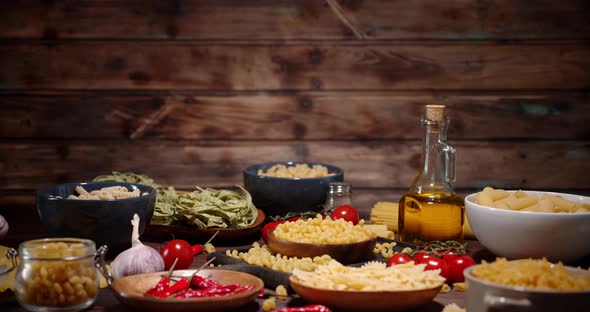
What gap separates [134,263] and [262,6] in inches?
67.1

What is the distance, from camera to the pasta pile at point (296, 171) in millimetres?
2445

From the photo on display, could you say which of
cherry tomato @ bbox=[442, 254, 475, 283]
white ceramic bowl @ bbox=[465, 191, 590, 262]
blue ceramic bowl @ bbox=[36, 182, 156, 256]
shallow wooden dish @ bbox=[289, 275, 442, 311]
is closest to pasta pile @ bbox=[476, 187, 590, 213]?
white ceramic bowl @ bbox=[465, 191, 590, 262]

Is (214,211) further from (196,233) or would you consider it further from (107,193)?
(107,193)

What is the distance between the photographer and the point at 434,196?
1908mm

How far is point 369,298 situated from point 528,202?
21.9 inches

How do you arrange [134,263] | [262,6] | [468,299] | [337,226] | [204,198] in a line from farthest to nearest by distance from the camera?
1. [262,6]
2. [204,198]
3. [337,226]
4. [134,263]
5. [468,299]

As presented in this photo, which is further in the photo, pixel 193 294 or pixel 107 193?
pixel 107 193

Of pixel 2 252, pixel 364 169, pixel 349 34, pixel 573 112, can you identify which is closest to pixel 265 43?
pixel 349 34

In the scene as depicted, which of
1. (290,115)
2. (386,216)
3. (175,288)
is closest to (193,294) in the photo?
(175,288)

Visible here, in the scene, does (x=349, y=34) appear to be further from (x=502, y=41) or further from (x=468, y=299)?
(x=468, y=299)

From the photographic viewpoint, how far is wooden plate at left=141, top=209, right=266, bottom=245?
2041mm

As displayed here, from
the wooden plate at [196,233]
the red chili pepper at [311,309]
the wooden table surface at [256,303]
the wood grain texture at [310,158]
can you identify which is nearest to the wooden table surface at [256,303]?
the wooden table surface at [256,303]

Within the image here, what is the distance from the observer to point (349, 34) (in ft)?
10.0

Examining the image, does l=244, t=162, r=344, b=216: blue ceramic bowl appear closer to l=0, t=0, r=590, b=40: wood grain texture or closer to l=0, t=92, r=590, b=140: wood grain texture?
l=0, t=92, r=590, b=140: wood grain texture
